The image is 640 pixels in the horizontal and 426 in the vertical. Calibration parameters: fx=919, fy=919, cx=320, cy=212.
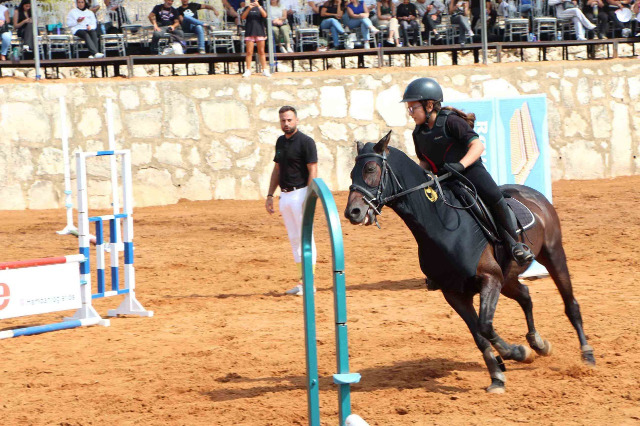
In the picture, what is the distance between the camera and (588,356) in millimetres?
7637

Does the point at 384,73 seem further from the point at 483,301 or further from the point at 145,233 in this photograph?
the point at 483,301

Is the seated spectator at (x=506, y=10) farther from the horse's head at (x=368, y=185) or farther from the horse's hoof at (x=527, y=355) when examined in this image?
the horse's head at (x=368, y=185)

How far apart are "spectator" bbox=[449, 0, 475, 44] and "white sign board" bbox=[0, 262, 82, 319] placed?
576 inches

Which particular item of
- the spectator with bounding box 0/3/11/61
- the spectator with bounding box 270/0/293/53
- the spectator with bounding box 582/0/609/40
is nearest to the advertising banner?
the spectator with bounding box 270/0/293/53

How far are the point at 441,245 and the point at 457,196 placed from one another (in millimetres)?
515

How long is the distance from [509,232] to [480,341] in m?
0.90

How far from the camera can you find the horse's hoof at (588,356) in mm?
7613

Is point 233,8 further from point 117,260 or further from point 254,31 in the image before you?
point 117,260

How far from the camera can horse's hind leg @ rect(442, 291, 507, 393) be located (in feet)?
22.9

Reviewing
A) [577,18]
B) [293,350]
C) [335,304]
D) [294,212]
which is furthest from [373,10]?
[335,304]

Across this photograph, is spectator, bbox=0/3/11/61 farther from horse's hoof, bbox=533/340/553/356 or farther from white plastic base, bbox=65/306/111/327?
horse's hoof, bbox=533/340/553/356

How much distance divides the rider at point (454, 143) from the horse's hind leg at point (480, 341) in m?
0.54

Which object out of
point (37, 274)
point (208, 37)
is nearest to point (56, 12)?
point (208, 37)

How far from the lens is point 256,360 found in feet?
26.8
